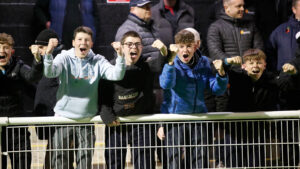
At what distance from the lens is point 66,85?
570 cm

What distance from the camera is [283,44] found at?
22.8 feet

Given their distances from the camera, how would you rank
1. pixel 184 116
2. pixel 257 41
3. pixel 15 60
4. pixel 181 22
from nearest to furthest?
1. pixel 184 116
2. pixel 15 60
3. pixel 257 41
4. pixel 181 22

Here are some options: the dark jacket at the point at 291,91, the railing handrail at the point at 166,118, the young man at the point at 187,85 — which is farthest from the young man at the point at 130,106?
the dark jacket at the point at 291,91

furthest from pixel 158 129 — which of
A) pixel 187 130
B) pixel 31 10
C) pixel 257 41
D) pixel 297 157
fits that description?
pixel 31 10

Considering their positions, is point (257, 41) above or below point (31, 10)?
below

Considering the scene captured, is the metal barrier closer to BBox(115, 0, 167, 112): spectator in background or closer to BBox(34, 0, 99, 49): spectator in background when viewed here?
BBox(115, 0, 167, 112): spectator in background

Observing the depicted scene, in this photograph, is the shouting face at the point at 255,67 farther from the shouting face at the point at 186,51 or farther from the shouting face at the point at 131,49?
the shouting face at the point at 131,49

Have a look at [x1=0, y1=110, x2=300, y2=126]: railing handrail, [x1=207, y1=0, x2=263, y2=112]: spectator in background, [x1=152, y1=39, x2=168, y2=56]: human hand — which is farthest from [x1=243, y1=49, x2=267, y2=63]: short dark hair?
[x1=152, y1=39, x2=168, y2=56]: human hand

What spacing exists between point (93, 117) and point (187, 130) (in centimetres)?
95

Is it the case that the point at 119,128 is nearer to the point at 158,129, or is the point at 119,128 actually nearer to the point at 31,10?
the point at 158,129

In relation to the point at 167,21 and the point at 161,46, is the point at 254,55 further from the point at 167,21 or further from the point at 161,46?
the point at 167,21

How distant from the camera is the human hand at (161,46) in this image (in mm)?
5211

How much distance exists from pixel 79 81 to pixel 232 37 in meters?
2.10

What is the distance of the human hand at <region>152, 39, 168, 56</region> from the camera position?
5.21m
